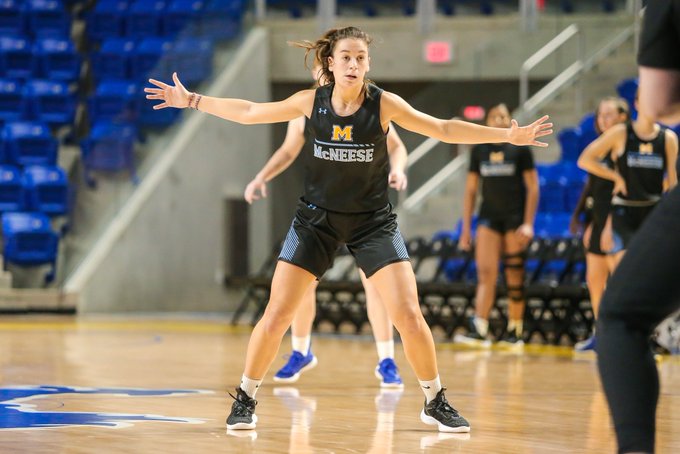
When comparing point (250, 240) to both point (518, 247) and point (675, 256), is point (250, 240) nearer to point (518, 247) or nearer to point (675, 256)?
point (518, 247)

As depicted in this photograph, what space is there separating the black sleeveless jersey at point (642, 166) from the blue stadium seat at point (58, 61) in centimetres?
932

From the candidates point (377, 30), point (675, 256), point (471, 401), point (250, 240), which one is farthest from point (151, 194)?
point (675, 256)

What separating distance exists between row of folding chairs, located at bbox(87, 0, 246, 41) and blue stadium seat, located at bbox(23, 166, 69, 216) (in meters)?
2.57

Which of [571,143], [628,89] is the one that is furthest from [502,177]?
[628,89]

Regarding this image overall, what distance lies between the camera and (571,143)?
1448 cm

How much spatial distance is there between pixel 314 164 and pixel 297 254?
16.5 inches

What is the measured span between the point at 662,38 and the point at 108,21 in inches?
598

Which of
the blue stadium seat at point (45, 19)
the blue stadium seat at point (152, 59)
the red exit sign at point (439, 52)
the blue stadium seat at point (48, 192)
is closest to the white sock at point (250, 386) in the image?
the blue stadium seat at point (48, 192)

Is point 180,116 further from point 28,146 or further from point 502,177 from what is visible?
point 502,177

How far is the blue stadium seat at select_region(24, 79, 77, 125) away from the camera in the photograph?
54.2 ft

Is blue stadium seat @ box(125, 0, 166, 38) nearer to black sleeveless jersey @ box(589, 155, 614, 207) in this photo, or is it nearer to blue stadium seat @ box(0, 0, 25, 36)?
blue stadium seat @ box(0, 0, 25, 36)

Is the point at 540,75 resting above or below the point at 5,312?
above

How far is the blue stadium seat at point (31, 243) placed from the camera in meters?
14.9

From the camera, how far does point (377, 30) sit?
17219mm
